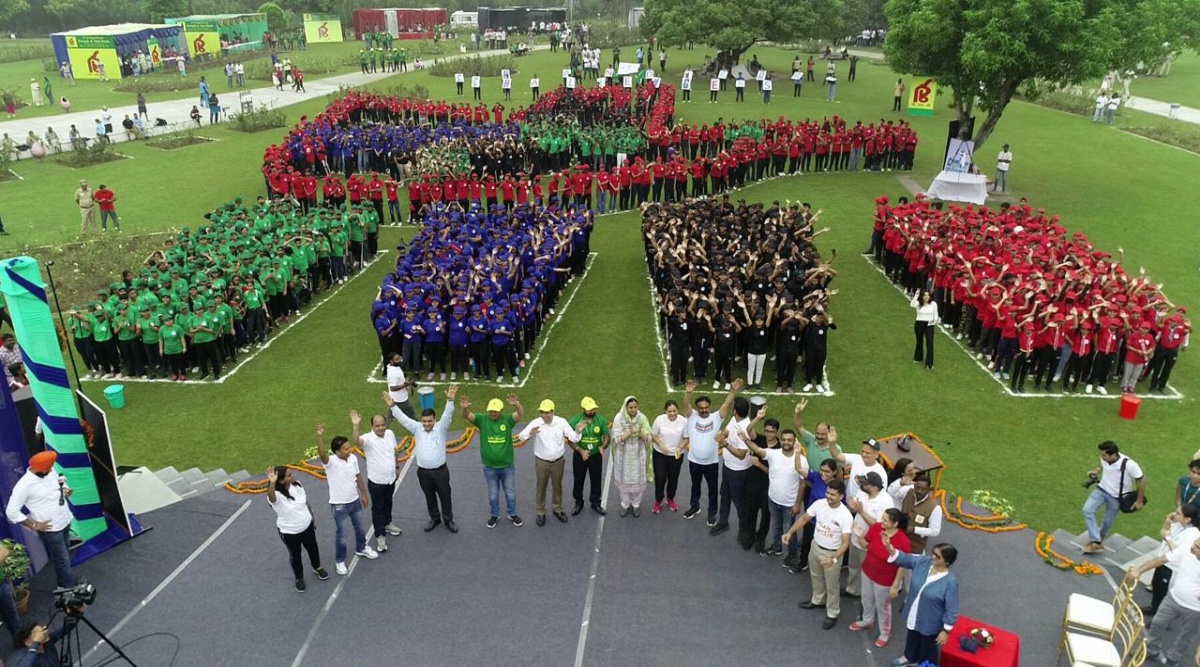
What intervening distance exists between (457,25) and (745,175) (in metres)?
65.2

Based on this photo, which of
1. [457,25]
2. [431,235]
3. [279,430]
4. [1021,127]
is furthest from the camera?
[457,25]

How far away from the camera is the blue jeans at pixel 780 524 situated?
8.23m

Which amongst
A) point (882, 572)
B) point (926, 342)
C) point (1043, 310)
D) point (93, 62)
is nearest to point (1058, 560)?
point (882, 572)

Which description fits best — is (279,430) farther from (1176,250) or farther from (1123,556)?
(1176,250)

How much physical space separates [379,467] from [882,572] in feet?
17.0

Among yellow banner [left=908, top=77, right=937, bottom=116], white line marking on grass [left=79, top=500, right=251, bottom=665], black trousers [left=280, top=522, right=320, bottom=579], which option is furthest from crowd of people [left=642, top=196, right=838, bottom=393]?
yellow banner [left=908, top=77, right=937, bottom=116]

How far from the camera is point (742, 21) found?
A: 40.1m

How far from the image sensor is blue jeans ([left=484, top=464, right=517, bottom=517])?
891 cm

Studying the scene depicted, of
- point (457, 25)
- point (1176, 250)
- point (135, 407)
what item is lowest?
point (135, 407)

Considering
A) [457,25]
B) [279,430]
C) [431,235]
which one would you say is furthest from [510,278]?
[457,25]

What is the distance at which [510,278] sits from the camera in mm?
14258

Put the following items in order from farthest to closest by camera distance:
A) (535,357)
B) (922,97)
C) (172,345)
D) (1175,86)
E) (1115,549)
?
(1175,86) < (922,97) < (535,357) < (172,345) < (1115,549)

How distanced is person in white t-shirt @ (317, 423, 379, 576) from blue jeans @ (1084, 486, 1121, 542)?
7856 mm

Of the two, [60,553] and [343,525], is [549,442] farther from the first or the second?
[60,553]
